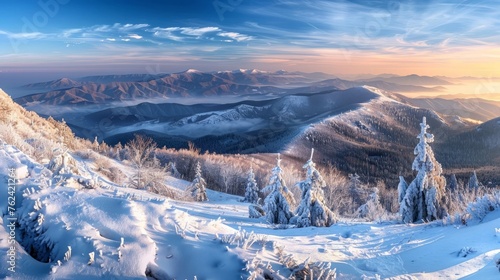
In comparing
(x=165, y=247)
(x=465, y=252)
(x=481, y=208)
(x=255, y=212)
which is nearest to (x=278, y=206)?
(x=255, y=212)

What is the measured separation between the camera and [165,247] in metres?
5.39

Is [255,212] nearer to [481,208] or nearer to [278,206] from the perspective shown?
[278,206]

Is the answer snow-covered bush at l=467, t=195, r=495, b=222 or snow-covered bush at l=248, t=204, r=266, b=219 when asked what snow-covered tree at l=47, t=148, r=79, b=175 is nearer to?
snow-covered bush at l=248, t=204, r=266, b=219

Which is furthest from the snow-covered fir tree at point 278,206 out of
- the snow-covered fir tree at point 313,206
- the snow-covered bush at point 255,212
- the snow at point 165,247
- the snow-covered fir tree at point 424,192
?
the snow at point 165,247

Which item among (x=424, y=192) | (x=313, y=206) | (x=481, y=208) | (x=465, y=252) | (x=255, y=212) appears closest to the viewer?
(x=465, y=252)

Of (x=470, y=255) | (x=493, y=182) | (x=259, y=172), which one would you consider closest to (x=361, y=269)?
(x=470, y=255)

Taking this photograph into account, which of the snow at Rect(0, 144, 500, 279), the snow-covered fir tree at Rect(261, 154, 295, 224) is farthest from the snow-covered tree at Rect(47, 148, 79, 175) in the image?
the snow-covered fir tree at Rect(261, 154, 295, 224)

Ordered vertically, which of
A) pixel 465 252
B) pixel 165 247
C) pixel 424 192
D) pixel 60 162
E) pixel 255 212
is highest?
pixel 60 162

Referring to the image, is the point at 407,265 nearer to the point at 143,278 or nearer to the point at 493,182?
the point at 143,278

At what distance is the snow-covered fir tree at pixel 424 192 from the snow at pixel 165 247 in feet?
36.0

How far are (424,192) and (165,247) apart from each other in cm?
1765

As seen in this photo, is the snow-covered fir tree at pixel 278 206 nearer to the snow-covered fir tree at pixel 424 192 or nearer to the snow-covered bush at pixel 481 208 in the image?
the snow-covered fir tree at pixel 424 192

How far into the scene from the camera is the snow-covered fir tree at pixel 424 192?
18438mm

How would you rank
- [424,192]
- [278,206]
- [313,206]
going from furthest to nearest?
[424,192], [278,206], [313,206]
